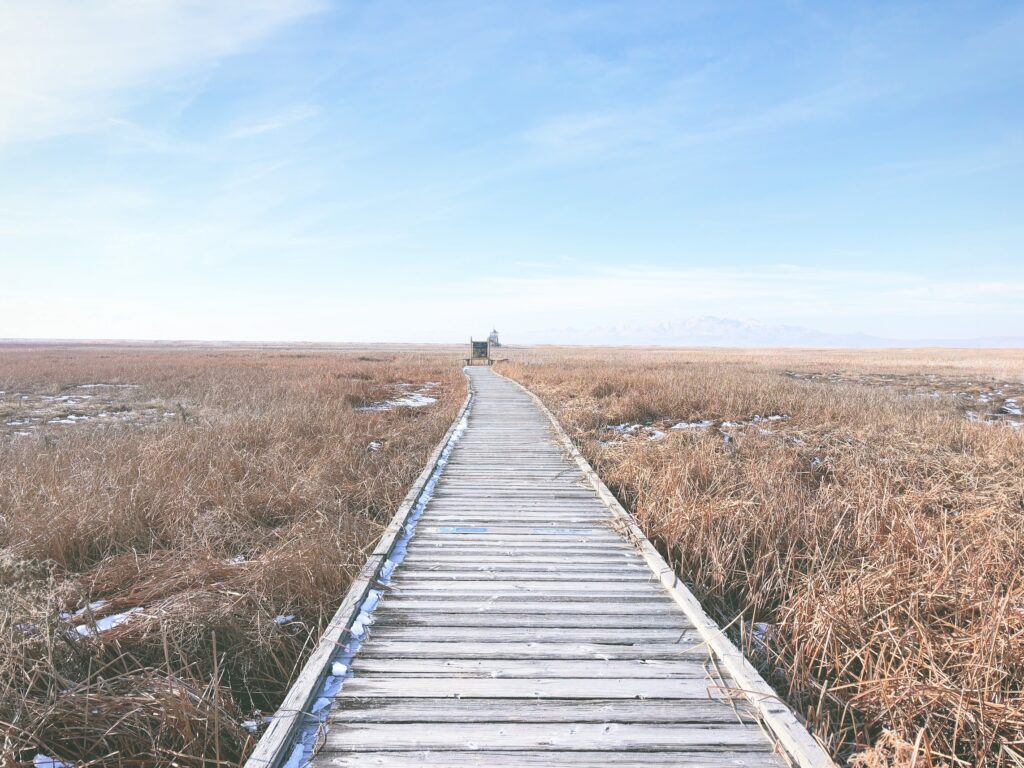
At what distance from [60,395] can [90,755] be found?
1999 cm

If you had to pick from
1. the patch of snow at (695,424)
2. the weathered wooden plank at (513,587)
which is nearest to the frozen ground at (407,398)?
the patch of snow at (695,424)

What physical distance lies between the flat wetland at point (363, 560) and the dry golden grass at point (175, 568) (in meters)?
0.02

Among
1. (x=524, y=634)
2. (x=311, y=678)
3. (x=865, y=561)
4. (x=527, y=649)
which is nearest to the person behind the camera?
(x=311, y=678)

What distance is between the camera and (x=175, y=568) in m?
4.39

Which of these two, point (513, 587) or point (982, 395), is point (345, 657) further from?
point (982, 395)

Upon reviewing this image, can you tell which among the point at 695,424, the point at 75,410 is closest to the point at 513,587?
the point at 695,424

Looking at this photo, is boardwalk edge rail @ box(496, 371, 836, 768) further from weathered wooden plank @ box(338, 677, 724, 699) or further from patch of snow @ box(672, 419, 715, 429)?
patch of snow @ box(672, 419, 715, 429)

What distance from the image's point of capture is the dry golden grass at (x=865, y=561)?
2600 millimetres

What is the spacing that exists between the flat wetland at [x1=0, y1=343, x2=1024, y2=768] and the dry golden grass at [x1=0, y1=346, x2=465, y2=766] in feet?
0.07

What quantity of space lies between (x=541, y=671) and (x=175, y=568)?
332 cm

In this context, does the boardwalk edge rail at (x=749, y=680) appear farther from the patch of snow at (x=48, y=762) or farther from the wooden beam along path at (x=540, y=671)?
the patch of snow at (x=48, y=762)

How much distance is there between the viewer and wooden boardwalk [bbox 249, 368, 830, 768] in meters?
2.22

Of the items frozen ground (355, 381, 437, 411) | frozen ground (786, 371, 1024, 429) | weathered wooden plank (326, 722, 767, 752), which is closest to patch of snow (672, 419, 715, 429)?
frozen ground (786, 371, 1024, 429)

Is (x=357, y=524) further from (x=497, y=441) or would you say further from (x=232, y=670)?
(x=497, y=441)
